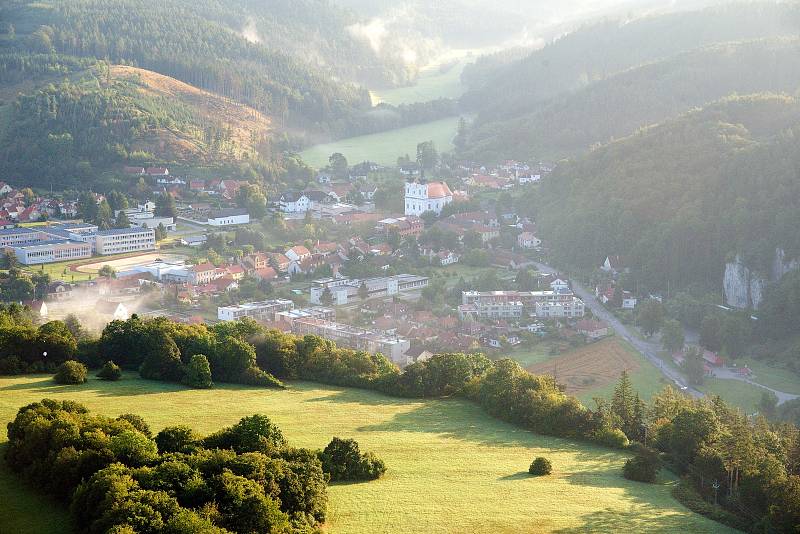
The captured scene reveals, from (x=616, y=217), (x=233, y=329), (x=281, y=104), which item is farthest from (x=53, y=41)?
(x=233, y=329)

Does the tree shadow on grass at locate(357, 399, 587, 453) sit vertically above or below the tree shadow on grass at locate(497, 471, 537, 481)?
above

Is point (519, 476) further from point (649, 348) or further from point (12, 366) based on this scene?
point (649, 348)

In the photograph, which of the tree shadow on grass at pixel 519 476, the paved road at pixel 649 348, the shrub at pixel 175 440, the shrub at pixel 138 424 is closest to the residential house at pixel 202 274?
the paved road at pixel 649 348

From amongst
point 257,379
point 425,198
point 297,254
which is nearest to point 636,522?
point 257,379

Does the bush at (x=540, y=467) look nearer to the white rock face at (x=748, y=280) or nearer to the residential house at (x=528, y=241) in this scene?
the white rock face at (x=748, y=280)

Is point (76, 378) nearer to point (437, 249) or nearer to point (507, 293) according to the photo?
point (507, 293)

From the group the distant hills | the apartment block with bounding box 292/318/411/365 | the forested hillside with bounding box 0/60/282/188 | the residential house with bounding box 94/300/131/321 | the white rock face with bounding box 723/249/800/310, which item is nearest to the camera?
the apartment block with bounding box 292/318/411/365

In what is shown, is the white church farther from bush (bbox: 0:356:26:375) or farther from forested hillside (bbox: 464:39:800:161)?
bush (bbox: 0:356:26:375)

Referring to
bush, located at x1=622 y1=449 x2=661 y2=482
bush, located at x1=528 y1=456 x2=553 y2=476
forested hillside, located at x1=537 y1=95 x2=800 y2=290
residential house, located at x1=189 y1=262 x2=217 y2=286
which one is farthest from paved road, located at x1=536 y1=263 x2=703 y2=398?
residential house, located at x1=189 y1=262 x2=217 y2=286
